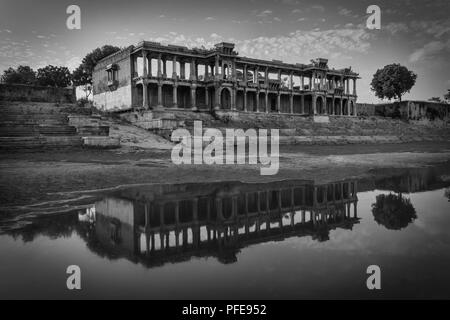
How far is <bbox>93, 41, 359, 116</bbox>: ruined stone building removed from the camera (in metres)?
46.0

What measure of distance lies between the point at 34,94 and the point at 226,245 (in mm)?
39624

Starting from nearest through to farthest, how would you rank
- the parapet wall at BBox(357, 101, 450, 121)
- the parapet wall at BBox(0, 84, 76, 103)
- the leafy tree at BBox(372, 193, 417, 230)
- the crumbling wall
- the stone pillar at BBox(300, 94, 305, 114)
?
the leafy tree at BBox(372, 193, 417, 230)
the parapet wall at BBox(0, 84, 76, 103)
the crumbling wall
the stone pillar at BBox(300, 94, 305, 114)
the parapet wall at BBox(357, 101, 450, 121)

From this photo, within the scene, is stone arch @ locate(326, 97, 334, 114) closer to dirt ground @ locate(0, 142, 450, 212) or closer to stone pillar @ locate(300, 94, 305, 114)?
stone pillar @ locate(300, 94, 305, 114)

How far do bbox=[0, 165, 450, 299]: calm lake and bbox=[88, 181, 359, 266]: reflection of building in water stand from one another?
3cm

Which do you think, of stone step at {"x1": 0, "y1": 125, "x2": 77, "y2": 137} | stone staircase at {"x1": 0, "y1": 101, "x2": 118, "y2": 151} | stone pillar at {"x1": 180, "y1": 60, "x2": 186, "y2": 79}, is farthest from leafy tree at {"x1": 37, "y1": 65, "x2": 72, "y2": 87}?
stone step at {"x1": 0, "y1": 125, "x2": 77, "y2": 137}

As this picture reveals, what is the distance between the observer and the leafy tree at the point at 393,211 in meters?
8.20

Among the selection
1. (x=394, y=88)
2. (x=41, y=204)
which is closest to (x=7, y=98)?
(x=41, y=204)

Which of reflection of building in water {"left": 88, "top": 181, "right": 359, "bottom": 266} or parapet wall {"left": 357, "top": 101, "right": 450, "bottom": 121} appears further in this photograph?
parapet wall {"left": 357, "top": 101, "right": 450, "bottom": 121}

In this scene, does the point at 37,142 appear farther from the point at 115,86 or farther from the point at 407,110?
the point at 407,110

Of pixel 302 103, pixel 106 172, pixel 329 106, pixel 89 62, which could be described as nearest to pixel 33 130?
pixel 106 172

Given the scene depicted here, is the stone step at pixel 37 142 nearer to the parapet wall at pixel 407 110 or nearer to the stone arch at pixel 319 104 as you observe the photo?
the stone arch at pixel 319 104

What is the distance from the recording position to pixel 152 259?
19.3ft

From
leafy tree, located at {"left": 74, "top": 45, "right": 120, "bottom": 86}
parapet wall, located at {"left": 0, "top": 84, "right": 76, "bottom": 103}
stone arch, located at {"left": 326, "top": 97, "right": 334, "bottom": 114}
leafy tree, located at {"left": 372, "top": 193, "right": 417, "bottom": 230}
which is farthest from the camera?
stone arch, located at {"left": 326, "top": 97, "right": 334, "bottom": 114}
